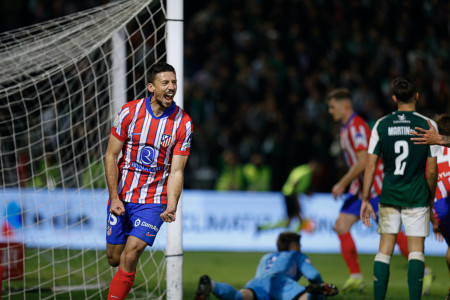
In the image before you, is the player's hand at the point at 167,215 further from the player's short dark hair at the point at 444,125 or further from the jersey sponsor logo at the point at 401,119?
the player's short dark hair at the point at 444,125

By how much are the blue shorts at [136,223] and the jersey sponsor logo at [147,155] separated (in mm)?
311

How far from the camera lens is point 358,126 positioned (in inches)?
280

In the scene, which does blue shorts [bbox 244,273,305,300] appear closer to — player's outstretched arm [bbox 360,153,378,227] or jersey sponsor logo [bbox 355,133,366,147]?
player's outstretched arm [bbox 360,153,378,227]

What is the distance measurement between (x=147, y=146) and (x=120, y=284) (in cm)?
98

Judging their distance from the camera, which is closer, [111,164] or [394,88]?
[111,164]

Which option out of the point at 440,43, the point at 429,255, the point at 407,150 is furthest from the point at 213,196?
the point at 440,43

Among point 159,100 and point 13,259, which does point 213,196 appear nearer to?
point 13,259

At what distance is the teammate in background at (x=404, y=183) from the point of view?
5.29 meters

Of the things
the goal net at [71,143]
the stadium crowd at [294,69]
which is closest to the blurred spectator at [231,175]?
the stadium crowd at [294,69]

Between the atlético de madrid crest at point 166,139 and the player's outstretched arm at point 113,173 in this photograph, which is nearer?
the player's outstretched arm at point 113,173

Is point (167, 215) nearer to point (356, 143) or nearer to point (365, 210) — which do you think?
point (365, 210)

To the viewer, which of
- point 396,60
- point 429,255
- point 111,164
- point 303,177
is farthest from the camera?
point 396,60

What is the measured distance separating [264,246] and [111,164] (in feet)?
21.5

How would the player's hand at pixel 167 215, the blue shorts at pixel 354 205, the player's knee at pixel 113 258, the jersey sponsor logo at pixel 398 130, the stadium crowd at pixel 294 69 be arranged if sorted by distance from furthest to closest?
the stadium crowd at pixel 294 69
the blue shorts at pixel 354 205
the jersey sponsor logo at pixel 398 130
the player's knee at pixel 113 258
the player's hand at pixel 167 215
